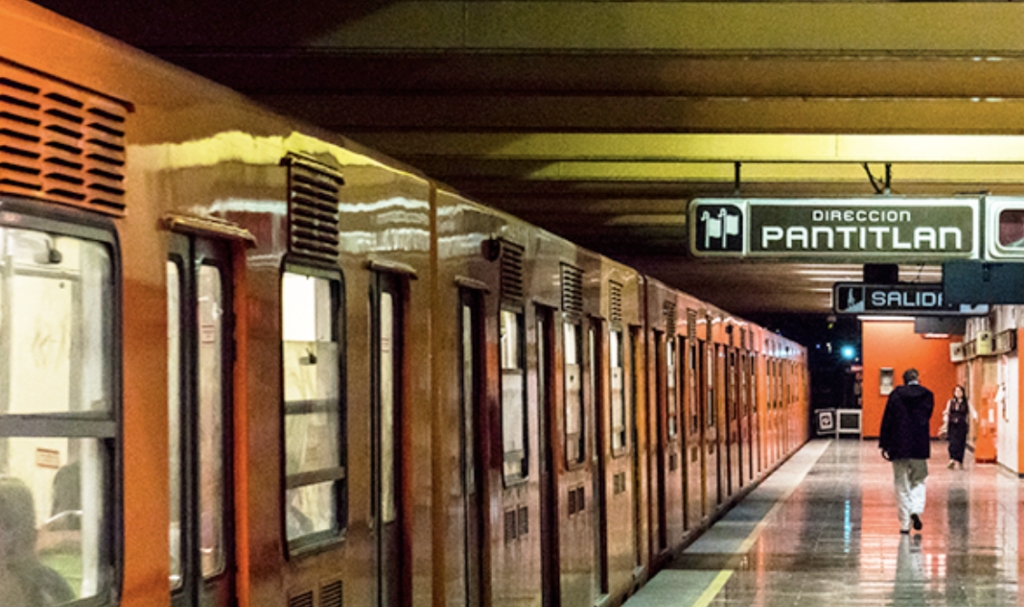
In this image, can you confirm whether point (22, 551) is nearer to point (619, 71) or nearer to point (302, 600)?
point (302, 600)

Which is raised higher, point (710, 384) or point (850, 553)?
point (710, 384)

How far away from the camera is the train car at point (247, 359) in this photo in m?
3.53

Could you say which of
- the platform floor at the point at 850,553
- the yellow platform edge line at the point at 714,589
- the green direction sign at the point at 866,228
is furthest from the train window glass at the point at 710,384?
the green direction sign at the point at 866,228

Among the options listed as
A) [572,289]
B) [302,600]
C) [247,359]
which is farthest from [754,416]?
[247,359]

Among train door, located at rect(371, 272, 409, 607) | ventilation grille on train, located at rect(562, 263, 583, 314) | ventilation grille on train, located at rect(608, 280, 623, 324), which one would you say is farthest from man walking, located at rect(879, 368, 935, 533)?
train door, located at rect(371, 272, 409, 607)

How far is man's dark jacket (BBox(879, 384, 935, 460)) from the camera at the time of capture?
18.2 metres

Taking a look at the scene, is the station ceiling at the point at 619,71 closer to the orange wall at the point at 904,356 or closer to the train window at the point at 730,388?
the train window at the point at 730,388

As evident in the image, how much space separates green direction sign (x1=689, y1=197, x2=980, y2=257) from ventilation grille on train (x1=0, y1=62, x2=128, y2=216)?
9.00 metres

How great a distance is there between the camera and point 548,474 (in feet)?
32.4

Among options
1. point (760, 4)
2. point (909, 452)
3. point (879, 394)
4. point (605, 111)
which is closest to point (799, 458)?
point (879, 394)

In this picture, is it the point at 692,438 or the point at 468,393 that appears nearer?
the point at 468,393

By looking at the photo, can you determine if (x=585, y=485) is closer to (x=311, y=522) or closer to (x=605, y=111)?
(x=605, y=111)

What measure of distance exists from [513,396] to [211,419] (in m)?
4.43

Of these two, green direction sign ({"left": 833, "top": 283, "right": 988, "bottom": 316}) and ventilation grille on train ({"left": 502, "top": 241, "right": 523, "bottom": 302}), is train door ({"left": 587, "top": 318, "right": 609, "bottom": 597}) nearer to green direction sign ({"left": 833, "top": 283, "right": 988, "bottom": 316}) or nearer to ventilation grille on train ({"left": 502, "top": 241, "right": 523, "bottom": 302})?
ventilation grille on train ({"left": 502, "top": 241, "right": 523, "bottom": 302})
